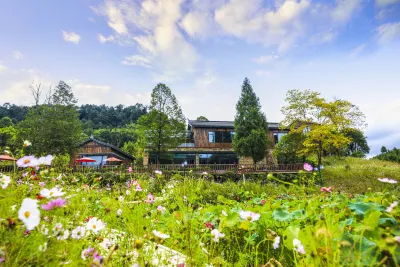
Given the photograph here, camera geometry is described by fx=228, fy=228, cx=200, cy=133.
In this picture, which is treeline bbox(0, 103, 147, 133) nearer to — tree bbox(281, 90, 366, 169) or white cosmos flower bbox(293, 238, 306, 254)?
tree bbox(281, 90, 366, 169)

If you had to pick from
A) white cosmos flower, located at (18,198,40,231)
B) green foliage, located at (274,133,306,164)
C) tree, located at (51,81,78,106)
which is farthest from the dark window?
white cosmos flower, located at (18,198,40,231)

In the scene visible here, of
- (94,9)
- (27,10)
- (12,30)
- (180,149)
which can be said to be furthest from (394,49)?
Answer: (180,149)

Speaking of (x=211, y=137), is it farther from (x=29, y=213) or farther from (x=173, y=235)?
(x=29, y=213)

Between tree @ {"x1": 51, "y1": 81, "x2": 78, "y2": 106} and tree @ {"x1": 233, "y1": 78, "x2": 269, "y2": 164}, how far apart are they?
646 inches

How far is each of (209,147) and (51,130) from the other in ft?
51.2

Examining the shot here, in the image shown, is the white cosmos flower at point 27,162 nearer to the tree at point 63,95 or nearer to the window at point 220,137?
the tree at point 63,95

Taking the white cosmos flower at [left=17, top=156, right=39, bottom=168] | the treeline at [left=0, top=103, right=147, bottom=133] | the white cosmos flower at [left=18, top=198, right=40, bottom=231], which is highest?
the treeline at [left=0, top=103, right=147, bottom=133]

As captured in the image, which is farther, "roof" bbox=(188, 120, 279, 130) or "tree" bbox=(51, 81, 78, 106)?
"roof" bbox=(188, 120, 279, 130)

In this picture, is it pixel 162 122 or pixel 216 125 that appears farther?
pixel 216 125

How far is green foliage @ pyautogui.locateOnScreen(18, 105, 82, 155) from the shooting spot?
17.7m

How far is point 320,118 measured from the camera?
18922 millimetres

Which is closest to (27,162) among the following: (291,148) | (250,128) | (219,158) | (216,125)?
(250,128)

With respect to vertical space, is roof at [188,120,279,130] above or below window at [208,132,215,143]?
above

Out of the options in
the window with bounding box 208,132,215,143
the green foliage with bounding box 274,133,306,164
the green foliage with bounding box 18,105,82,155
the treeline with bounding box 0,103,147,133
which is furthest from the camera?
the treeline with bounding box 0,103,147,133
